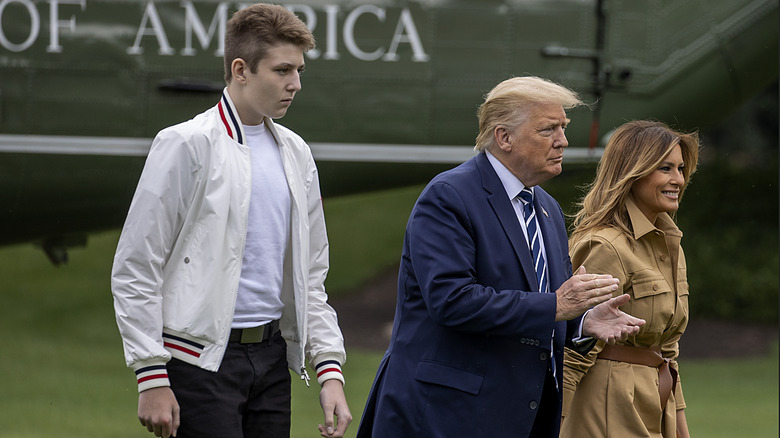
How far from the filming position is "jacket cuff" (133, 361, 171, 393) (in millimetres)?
2773

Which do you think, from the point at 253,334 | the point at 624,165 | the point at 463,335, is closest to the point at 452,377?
the point at 463,335

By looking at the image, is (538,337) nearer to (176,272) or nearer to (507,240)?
(507,240)

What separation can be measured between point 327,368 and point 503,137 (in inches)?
35.4

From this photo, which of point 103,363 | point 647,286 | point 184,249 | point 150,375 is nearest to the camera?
point 150,375

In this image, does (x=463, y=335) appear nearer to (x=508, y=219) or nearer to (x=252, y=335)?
(x=508, y=219)

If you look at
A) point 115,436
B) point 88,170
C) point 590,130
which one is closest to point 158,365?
point 88,170

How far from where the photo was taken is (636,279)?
11.5 feet

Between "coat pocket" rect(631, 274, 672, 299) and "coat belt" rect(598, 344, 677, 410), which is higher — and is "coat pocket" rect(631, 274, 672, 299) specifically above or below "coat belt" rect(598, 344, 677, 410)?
above

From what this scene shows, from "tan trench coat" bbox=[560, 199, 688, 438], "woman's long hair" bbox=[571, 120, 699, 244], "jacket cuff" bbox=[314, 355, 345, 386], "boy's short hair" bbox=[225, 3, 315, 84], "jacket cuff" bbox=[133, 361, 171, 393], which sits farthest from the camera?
"woman's long hair" bbox=[571, 120, 699, 244]

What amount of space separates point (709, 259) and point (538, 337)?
1181 centimetres

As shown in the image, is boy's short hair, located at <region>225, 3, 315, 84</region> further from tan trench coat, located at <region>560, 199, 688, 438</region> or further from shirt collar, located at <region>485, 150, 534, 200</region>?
tan trench coat, located at <region>560, 199, 688, 438</region>

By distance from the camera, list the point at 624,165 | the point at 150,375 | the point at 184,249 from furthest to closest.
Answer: the point at 624,165, the point at 184,249, the point at 150,375

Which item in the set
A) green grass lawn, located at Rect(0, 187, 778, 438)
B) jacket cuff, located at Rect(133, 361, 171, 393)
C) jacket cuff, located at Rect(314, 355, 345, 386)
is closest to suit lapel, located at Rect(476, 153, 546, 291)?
jacket cuff, located at Rect(314, 355, 345, 386)

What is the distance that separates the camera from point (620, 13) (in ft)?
21.9
